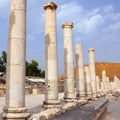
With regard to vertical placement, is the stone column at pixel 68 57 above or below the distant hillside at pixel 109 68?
below

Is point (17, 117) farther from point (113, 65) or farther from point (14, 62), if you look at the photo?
point (113, 65)

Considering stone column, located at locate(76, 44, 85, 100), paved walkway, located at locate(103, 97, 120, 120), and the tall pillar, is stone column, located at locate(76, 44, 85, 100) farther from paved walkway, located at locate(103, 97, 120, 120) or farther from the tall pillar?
the tall pillar

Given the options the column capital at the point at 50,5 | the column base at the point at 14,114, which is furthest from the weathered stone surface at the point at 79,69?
the column base at the point at 14,114

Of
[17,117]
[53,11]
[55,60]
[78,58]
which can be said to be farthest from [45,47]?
[78,58]

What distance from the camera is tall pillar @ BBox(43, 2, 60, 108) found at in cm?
1530

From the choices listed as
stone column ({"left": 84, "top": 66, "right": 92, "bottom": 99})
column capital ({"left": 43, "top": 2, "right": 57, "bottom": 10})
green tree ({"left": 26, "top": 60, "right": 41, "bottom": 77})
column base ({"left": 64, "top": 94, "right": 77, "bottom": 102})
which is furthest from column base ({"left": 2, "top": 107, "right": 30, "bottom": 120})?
green tree ({"left": 26, "top": 60, "right": 41, "bottom": 77})

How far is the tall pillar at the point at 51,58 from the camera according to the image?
15.3 meters

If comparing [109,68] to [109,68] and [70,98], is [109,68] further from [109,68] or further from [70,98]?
[70,98]

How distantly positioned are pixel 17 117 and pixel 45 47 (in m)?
6.54

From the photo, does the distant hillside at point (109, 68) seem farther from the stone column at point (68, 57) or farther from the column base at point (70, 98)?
the column base at point (70, 98)

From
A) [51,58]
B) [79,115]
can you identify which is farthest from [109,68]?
[79,115]

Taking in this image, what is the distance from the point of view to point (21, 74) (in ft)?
34.8

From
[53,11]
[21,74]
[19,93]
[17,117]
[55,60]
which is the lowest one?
[17,117]

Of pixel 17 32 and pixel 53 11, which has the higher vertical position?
pixel 53 11
